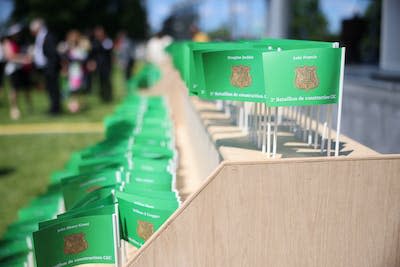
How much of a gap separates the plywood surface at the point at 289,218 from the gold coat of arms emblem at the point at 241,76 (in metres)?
0.30

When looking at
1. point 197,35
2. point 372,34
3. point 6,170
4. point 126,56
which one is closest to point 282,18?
point 372,34

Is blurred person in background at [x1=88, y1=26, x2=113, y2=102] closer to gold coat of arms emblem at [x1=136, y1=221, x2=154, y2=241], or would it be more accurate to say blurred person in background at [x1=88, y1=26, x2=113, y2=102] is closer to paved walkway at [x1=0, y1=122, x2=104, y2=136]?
paved walkway at [x1=0, y1=122, x2=104, y2=136]

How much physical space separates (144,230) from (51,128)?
7.44 metres

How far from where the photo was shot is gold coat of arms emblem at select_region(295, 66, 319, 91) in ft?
5.53

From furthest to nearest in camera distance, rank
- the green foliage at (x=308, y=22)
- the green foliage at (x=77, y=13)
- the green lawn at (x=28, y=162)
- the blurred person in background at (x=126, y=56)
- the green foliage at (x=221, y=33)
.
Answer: the green foliage at (x=77, y=13)
the green foliage at (x=221, y=33)
the blurred person in background at (x=126, y=56)
the green foliage at (x=308, y=22)
the green lawn at (x=28, y=162)

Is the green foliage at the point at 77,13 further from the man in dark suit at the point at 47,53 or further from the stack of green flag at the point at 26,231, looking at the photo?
the stack of green flag at the point at 26,231

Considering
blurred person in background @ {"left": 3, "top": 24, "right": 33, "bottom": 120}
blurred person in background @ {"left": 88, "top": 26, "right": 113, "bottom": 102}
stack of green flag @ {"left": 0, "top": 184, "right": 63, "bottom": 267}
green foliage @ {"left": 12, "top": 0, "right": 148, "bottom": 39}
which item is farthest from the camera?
green foliage @ {"left": 12, "top": 0, "right": 148, "bottom": 39}

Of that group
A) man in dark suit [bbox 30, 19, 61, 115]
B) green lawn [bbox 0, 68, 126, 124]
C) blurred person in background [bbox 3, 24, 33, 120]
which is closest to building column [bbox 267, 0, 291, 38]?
green lawn [bbox 0, 68, 126, 124]

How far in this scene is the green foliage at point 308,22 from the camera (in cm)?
1276

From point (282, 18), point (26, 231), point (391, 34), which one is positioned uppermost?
point (282, 18)

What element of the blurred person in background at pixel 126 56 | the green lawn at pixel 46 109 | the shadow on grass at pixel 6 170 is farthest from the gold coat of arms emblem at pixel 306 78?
the blurred person in background at pixel 126 56

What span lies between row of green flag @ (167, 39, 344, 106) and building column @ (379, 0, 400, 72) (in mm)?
6540

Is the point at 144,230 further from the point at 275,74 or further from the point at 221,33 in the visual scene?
the point at 221,33

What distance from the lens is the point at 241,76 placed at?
177cm
